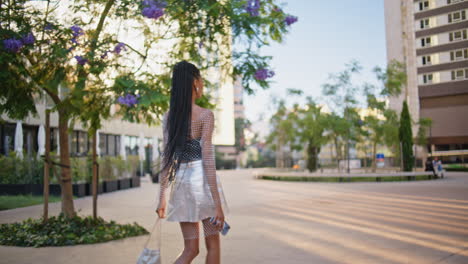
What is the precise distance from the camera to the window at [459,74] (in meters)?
41.7

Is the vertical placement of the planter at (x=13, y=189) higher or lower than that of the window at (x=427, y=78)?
lower

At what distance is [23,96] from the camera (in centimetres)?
776

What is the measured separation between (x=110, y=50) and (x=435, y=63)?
44475 mm

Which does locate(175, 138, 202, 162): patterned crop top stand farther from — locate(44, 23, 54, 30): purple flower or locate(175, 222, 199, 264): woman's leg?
locate(44, 23, 54, 30): purple flower

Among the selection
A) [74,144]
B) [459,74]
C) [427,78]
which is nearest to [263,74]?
[74,144]

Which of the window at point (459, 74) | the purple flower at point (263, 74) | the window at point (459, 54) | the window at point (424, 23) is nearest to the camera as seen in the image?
the purple flower at point (263, 74)

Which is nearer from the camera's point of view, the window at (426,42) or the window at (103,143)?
the window at (103,143)

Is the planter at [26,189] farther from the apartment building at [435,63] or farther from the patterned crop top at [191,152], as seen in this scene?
the apartment building at [435,63]

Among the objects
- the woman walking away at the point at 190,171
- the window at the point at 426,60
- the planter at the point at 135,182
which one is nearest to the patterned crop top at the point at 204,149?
the woman walking away at the point at 190,171

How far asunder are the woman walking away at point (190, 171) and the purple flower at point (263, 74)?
127 inches

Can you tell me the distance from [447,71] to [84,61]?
44.2 m

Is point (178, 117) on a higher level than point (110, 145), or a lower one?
lower

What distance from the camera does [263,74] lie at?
662cm

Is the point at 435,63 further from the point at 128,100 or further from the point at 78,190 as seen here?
the point at 128,100
